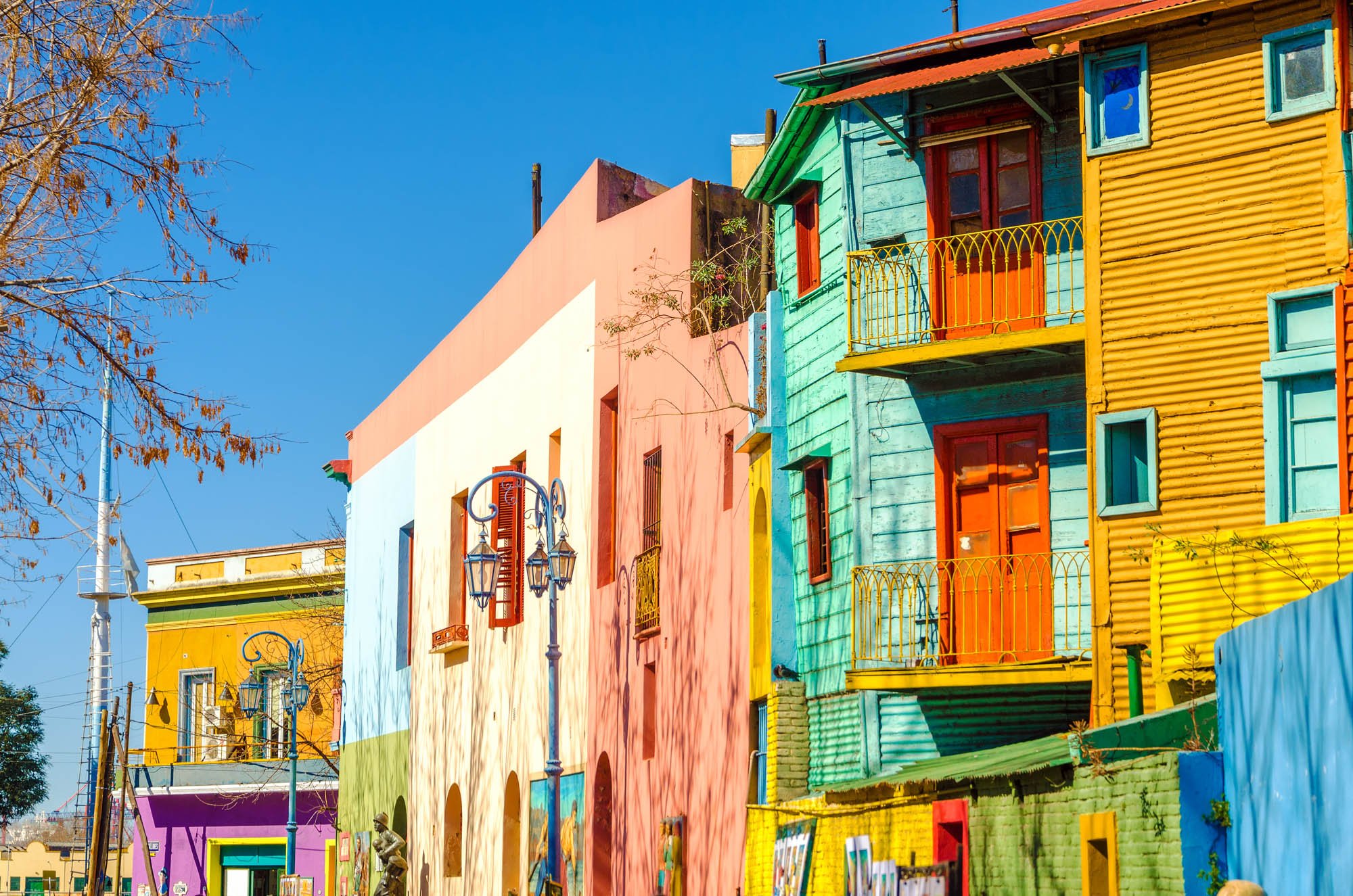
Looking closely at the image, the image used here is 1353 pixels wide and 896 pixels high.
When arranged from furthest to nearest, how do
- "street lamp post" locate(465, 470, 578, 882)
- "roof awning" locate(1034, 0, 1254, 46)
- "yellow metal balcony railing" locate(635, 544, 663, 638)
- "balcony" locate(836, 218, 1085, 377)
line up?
1. "yellow metal balcony railing" locate(635, 544, 663, 638)
2. "street lamp post" locate(465, 470, 578, 882)
3. "balcony" locate(836, 218, 1085, 377)
4. "roof awning" locate(1034, 0, 1254, 46)

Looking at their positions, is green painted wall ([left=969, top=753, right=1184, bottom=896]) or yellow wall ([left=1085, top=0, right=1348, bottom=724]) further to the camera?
yellow wall ([left=1085, top=0, right=1348, bottom=724])

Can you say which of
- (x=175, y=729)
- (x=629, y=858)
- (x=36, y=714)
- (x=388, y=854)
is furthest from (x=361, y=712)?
(x=36, y=714)

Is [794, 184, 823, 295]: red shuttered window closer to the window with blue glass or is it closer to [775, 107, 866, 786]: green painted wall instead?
[775, 107, 866, 786]: green painted wall

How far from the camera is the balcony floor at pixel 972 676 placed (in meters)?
15.7

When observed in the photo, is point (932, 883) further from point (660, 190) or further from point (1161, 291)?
point (660, 190)

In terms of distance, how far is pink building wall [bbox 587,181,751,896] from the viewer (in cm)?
1925

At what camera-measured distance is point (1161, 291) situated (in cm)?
1524

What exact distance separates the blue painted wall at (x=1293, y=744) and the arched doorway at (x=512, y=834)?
650 inches

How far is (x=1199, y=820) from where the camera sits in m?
10.5

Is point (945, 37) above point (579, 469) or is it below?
above

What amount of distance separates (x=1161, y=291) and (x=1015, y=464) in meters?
2.26

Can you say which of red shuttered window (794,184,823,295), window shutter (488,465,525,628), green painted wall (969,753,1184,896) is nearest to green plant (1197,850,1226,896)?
green painted wall (969,753,1184,896)

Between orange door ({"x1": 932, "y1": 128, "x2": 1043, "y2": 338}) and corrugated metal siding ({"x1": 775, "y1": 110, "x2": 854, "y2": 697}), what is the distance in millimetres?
1054

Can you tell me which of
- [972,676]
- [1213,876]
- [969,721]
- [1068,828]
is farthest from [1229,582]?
[969,721]
